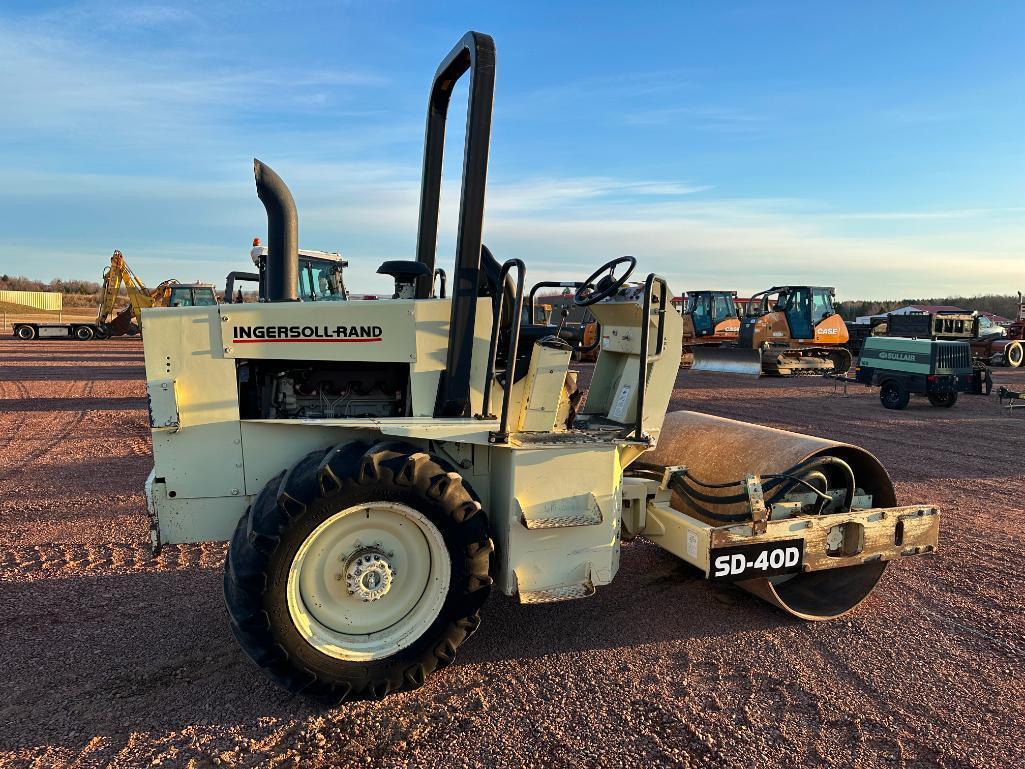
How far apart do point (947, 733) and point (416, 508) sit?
8.68 ft

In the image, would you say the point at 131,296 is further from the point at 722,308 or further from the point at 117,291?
the point at 722,308

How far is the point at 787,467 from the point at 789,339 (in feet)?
66.5

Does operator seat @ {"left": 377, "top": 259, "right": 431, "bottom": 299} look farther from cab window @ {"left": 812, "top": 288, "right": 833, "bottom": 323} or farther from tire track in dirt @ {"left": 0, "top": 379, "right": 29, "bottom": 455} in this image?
cab window @ {"left": 812, "top": 288, "right": 833, "bottom": 323}

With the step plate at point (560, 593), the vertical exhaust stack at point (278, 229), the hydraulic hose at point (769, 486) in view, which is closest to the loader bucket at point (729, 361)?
the hydraulic hose at point (769, 486)

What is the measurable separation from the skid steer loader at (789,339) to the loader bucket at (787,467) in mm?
17633

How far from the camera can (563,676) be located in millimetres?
3695

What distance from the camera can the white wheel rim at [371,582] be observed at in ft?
11.5

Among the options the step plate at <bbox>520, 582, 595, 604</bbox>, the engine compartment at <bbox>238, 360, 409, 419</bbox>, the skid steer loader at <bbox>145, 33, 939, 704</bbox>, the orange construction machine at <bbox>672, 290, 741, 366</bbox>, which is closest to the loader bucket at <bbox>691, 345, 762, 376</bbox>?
the orange construction machine at <bbox>672, 290, 741, 366</bbox>

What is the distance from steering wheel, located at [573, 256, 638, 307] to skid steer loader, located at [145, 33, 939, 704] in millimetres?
18

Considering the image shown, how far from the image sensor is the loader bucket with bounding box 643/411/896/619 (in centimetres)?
452

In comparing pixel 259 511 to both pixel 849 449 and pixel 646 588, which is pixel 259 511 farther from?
pixel 849 449

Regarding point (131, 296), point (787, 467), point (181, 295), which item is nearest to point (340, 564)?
point (787, 467)

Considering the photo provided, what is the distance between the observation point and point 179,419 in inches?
144

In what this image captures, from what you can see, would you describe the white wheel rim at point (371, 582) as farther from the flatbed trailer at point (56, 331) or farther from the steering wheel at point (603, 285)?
the flatbed trailer at point (56, 331)
